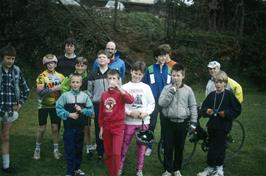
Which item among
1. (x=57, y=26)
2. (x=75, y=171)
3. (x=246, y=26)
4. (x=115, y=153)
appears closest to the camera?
(x=115, y=153)

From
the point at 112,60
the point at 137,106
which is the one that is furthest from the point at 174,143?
the point at 112,60

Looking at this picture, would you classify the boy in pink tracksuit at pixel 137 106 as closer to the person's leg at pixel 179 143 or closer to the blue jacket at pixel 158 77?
the person's leg at pixel 179 143

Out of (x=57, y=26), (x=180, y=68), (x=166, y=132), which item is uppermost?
(x=57, y=26)

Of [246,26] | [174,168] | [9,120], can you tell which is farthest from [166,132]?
→ [246,26]

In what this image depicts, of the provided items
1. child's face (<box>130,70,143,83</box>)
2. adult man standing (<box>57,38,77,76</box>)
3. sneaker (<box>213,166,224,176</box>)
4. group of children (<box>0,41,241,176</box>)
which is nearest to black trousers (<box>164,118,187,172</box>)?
group of children (<box>0,41,241,176</box>)

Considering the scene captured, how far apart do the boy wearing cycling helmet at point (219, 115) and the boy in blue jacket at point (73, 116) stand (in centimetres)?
186

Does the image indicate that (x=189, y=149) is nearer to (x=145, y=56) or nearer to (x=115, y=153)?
(x=115, y=153)

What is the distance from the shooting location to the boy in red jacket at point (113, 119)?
5.90 metres

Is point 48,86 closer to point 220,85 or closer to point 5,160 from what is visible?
point 5,160

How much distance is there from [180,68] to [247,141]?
3.57 meters

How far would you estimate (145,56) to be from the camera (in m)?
17.7

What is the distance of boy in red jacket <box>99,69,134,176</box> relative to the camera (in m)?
5.90

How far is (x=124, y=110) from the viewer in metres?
6.06

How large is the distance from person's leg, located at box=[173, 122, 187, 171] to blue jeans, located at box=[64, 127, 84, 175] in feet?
4.65
